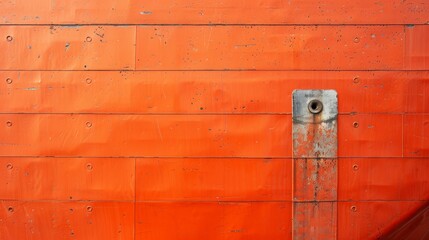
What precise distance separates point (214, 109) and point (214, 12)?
748 mm

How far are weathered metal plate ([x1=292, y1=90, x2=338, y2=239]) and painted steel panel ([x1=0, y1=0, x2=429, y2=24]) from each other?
2.00 ft

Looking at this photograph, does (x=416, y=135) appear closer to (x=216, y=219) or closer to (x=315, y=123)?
(x=315, y=123)

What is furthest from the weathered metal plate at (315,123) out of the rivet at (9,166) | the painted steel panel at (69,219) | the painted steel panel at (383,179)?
the rivet at (9,166)

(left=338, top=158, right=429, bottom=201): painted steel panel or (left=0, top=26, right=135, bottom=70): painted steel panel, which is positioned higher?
(left=0, top=26, right=135, bottom=70): painted steel panel

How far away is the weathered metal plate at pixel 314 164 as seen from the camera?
2.25m

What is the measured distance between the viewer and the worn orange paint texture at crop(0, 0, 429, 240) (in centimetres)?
225

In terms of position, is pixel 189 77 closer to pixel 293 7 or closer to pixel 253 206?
pixel 293 7

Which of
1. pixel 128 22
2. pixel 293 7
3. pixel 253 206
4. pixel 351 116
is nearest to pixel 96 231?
pixel 253 206

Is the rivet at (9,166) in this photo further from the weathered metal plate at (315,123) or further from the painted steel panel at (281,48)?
the weathered metal plate at (315,123)

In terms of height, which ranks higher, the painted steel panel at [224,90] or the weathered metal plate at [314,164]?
the painted steel panel at [224,90]

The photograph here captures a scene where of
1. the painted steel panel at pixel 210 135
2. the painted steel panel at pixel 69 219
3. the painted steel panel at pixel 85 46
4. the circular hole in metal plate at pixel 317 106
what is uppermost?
the painted steel panel at pixel 85 46

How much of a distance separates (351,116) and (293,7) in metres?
0.95

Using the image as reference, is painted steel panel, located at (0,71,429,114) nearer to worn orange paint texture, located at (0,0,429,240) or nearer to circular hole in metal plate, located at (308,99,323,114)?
worn orange paint texture, located at (0,0,429,240)

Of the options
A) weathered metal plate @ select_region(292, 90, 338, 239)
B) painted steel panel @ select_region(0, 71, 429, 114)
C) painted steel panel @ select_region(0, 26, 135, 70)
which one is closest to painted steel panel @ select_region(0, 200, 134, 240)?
painted steel panel @ select_region(0, 71, 429, 114)
